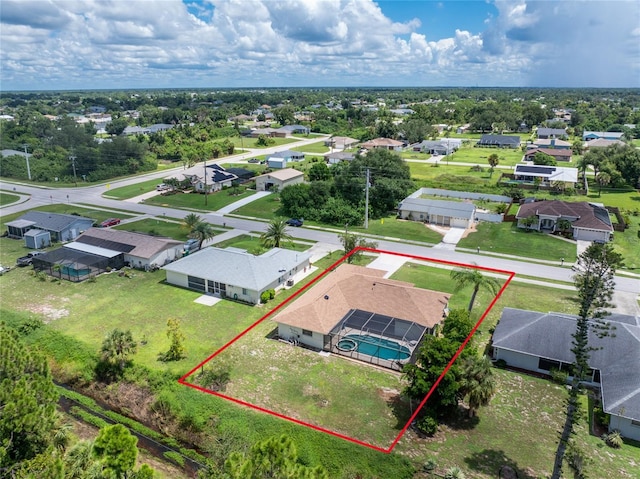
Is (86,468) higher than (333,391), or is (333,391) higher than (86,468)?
(86,468)

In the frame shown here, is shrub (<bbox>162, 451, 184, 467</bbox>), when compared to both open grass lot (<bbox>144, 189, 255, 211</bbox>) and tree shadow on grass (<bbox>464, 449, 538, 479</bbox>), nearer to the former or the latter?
tree shadow on grass (<bbox>464, 449, 538, 479</bbox>)

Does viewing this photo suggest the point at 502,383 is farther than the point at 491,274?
No

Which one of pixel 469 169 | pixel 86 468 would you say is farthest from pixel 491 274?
pixel 469 169

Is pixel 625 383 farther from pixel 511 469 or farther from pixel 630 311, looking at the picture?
pixel 630 311

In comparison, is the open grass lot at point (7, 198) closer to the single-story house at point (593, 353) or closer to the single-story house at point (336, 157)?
the single-story house at point (336, 157)

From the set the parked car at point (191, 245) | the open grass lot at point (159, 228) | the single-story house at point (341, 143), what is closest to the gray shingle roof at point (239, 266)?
the parked car at point (191, 245)

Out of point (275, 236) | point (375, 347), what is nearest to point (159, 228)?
point (275, 236)
